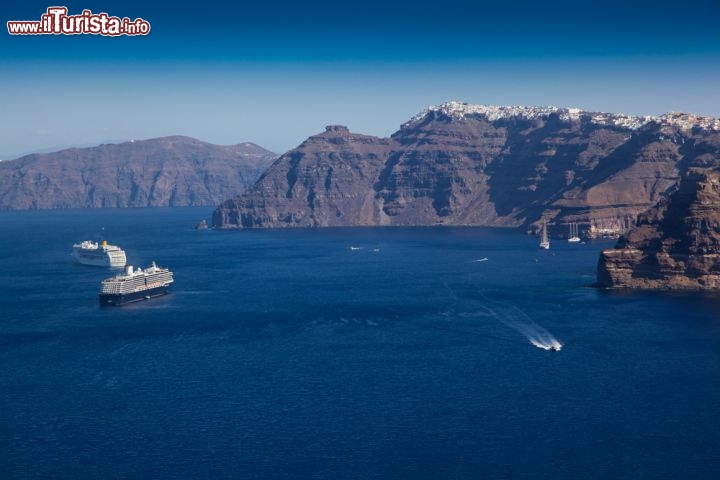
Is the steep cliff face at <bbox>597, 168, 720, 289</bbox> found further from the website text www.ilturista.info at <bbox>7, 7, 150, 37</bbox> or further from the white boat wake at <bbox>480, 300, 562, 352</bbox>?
the website text www.ilturista.info at <bbox>7, 7, 150, 37</bbox>

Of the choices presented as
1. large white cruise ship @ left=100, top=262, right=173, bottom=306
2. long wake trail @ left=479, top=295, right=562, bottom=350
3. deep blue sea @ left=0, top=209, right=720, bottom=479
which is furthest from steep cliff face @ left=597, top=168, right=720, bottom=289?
large white cruise ship @ left=100, top=262, right=173, bottom=306

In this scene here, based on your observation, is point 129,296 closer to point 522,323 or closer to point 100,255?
point 100,255

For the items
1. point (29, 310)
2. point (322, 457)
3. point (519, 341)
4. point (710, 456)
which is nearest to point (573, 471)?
point (710, 456)

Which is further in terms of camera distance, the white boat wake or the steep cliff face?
the steep cliff face

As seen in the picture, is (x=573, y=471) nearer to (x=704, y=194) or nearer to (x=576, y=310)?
(x=576, y=310)

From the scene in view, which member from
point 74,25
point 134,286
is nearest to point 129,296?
point 134,286
